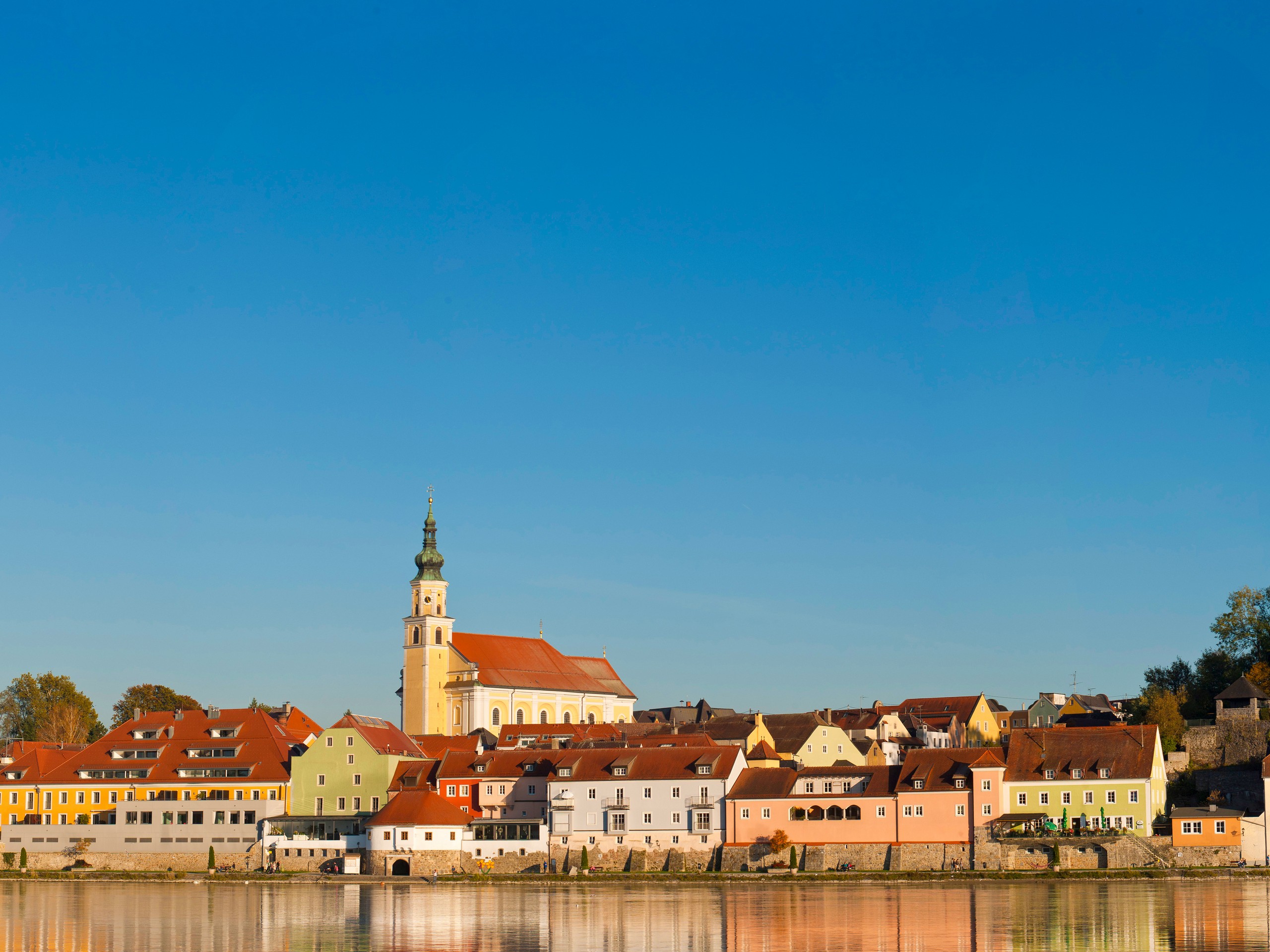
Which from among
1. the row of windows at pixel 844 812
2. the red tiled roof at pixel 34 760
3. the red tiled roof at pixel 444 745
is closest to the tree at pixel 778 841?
the row of windows at pixel 844 812

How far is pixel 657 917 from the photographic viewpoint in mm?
58938

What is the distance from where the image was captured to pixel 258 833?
96.7 metres

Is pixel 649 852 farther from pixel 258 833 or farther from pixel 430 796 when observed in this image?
pixel 258 833

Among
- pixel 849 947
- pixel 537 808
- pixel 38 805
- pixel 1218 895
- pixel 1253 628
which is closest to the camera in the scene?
pixel 849 947

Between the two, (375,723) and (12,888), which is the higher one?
(375,723)

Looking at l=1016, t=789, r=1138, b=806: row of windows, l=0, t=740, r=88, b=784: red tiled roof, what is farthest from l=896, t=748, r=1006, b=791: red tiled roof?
l=0, t=740, r=88, b=784: red tiled roof

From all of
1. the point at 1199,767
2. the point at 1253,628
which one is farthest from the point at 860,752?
the point at 1253,628

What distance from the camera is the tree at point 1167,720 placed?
96.6 metres

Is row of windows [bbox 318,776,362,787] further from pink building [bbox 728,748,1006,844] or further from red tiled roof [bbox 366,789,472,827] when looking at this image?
pink building [bbox 728,748,1006,844]

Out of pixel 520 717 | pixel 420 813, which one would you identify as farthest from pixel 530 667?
pixel 420 813

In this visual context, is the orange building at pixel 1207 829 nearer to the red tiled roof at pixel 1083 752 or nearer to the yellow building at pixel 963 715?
the red tiled roof at pixel 1083 752

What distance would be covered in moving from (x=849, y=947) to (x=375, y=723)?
65.4m

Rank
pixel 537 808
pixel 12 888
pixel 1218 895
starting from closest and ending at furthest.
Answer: pixel 1218 895, pixel 12 888, pixel 537 808

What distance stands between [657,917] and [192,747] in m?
53.6
